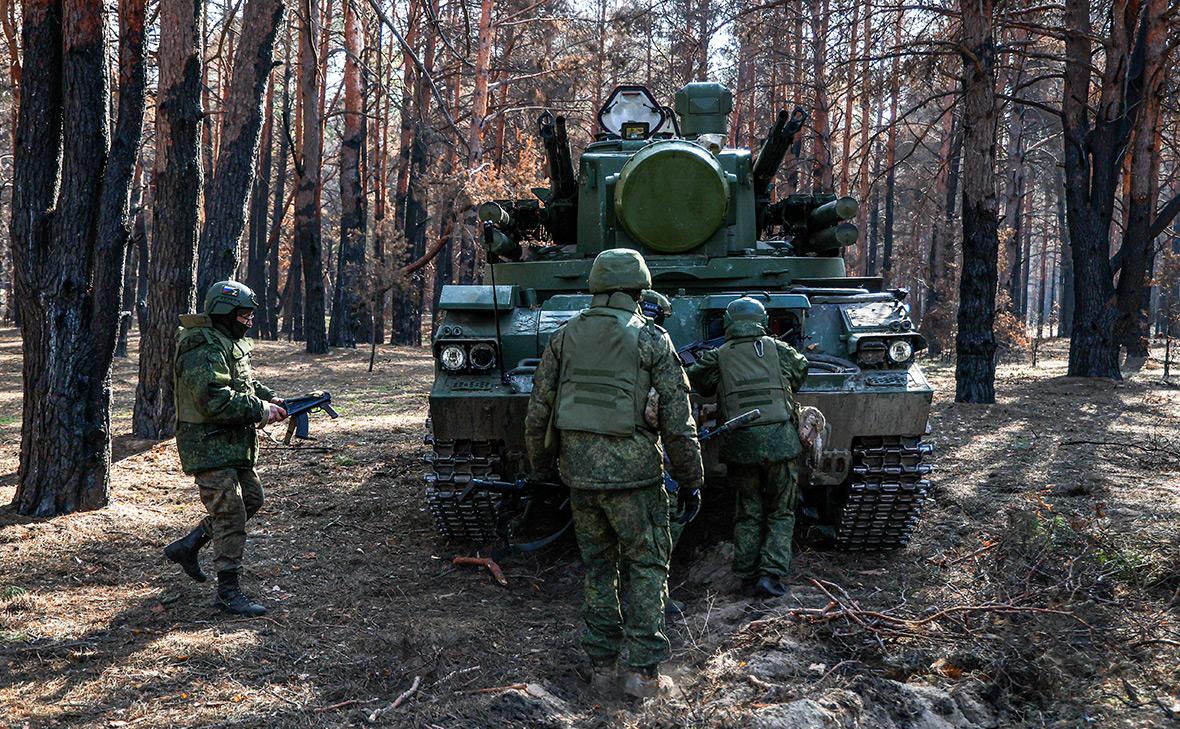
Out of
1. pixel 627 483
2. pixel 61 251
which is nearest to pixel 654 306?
pixel 627 483

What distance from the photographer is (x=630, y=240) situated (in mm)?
7754

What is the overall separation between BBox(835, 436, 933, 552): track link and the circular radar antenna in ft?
7.31

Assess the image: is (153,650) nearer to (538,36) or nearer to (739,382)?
(739,382)

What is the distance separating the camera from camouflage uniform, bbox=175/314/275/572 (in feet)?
17.2

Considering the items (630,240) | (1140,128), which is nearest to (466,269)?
(1140,128)

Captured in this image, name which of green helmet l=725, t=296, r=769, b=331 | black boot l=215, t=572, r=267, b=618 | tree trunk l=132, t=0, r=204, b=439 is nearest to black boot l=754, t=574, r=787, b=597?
green helmet l=725, t=296, r=769, b=331

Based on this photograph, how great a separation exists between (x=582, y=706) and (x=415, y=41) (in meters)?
24.8

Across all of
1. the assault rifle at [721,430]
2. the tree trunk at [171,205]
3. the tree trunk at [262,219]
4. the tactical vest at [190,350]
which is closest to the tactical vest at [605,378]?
the assault rifle at [721,430]

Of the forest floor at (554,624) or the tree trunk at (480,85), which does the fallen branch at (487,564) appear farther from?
the tree trunk at (480,85)

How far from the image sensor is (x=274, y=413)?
5.45m

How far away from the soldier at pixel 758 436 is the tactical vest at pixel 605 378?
1260 mm

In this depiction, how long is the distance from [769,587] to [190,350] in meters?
3.23

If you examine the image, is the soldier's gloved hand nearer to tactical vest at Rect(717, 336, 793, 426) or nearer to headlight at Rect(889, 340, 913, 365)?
tactical vest at Rect(717, 336, 793, 426)

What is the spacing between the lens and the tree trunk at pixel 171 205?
345 inches
